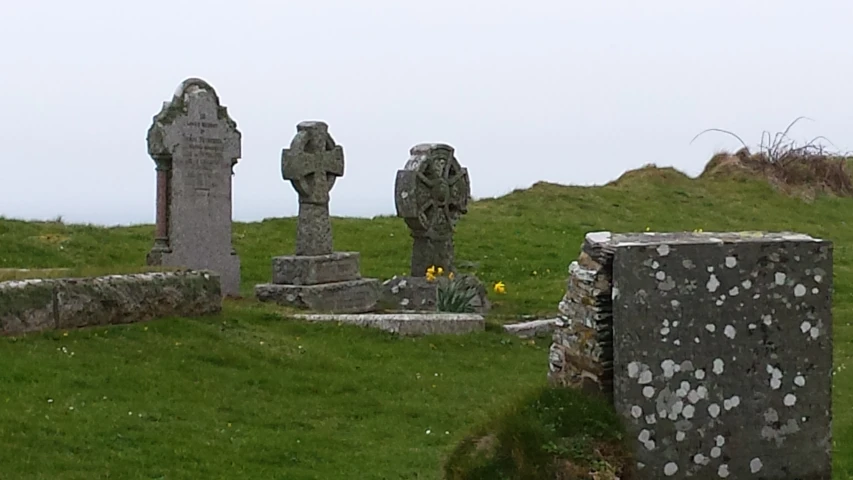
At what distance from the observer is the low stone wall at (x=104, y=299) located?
10.6 meters

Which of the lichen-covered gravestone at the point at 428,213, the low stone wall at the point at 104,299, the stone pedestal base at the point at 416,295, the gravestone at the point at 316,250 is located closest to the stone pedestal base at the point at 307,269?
the gravestone at the point at 316,250

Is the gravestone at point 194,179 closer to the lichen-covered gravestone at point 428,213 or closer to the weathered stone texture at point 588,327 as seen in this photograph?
the lichen-covered gravestone at point 428,213

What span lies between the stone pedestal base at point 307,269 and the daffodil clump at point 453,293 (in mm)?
1348

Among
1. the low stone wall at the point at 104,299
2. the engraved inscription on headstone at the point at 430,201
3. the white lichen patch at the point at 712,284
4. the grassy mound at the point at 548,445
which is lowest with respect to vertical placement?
the grassy mound at the point at 548,445

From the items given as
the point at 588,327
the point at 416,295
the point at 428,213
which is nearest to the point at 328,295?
the point at 416,295

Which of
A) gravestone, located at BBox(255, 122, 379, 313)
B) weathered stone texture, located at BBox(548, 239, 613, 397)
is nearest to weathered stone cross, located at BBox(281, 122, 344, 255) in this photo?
gravestone, located at BBox(255, 122, 379, 313)

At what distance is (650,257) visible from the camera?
18.3 feet

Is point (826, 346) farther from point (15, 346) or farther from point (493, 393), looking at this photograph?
point (15, 346)

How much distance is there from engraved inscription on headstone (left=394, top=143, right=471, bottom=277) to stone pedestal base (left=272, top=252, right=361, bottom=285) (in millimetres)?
1288

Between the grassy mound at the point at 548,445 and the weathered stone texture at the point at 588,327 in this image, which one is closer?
the grassy mound at the point at 548,445

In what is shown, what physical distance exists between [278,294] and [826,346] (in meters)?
10.9

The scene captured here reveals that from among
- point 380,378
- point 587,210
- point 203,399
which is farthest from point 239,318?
point 587,210

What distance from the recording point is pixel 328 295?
16.2 m

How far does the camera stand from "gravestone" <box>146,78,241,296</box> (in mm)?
15922
